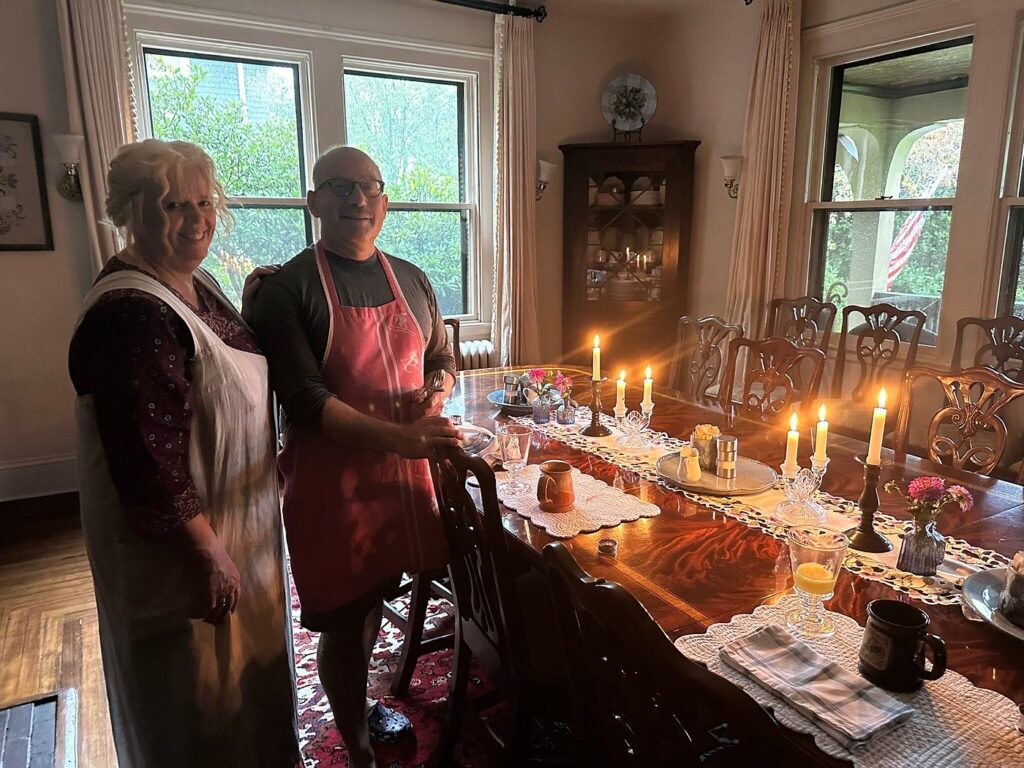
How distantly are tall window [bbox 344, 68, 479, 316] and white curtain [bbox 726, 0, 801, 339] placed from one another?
1.73 meters

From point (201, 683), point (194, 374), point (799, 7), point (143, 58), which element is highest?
point (799, 7)

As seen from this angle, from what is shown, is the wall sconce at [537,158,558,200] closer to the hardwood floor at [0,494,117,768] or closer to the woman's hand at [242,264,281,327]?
the woman's hand at [242,264,281,327]

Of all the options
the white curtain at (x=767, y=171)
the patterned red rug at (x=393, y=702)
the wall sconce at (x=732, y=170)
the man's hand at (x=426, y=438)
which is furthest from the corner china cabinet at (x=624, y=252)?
the man's hand at (x=426, y=438)

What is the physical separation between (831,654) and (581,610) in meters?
0.44

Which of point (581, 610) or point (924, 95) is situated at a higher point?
point (924, 95)

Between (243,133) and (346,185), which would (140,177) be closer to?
(346,185)

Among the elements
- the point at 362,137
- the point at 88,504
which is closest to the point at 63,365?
the point at 362,137

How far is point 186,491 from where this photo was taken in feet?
4.04

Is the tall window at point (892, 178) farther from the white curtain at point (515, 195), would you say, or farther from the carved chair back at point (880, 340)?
the white curtain at point (515, 195)

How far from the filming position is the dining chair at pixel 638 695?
0.71 meters

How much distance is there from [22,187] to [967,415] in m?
4.16

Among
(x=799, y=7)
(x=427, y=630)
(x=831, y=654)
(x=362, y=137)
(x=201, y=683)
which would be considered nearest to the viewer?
(x=831, y=654)

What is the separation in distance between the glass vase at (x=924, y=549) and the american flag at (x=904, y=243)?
283cm

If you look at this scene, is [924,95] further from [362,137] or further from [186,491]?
[186,491]
